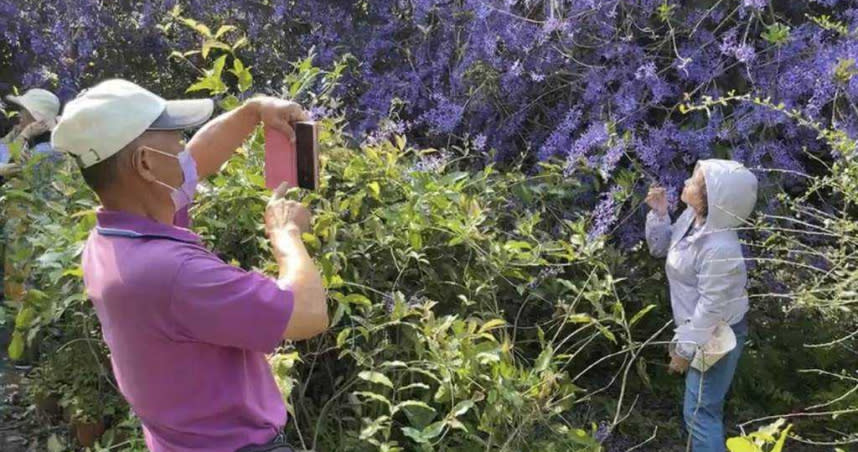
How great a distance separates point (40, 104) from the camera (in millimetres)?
4598

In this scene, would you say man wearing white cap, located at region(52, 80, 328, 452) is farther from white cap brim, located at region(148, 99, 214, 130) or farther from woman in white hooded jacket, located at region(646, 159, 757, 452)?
woman in white hooded jacket, located at region(646, 159, 757, 452)

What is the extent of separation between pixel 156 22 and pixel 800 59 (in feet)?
11.5

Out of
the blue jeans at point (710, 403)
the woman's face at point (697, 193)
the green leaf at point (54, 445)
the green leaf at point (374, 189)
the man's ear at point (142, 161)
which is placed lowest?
the green leaf at point (54, 445)

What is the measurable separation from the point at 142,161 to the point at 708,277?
7.25 ft

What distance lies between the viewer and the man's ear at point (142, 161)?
168cm

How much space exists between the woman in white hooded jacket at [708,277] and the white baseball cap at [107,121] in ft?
6.84

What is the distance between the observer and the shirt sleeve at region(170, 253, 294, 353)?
1.59 meters

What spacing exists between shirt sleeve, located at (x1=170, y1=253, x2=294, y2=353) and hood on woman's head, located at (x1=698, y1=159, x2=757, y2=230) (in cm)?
201

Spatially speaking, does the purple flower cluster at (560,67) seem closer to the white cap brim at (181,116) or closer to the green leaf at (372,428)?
the green leaf at (372,428)

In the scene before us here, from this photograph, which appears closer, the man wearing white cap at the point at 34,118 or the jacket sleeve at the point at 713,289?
the jacket sleeve at the point at 713,289

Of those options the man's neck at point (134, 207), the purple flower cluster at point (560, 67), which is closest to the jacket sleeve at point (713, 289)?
the purple flower cluster at point (560, 67)

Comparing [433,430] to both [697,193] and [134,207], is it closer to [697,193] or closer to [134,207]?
[134,207]

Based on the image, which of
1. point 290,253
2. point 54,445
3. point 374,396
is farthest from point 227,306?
point 54,445

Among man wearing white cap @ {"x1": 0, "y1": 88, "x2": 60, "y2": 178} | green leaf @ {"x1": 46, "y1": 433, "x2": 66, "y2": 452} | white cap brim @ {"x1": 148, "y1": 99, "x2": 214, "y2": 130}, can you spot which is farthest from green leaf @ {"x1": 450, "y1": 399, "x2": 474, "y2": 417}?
man wearing white cap @ {"x1": 0, "y1": 88, "x2": 60, "y2": 178}
